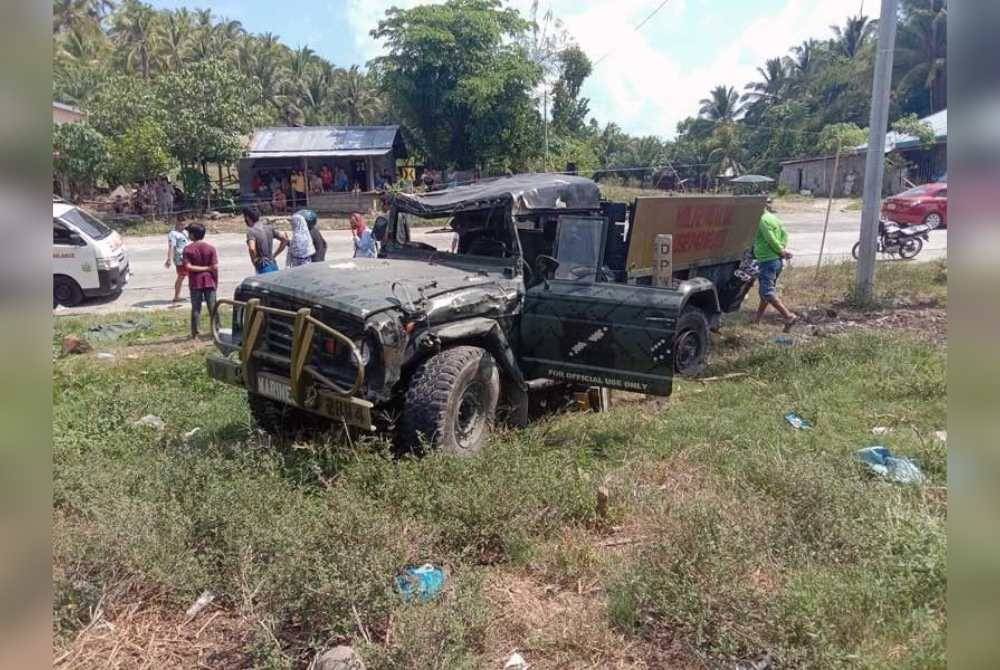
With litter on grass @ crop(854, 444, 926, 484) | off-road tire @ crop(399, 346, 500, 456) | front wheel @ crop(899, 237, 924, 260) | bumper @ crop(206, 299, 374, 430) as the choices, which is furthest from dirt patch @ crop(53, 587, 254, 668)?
front wheel @ crop(899, 237, 924, 260)

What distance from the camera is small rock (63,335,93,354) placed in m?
8.75

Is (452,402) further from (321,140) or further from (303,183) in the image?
(321,140)

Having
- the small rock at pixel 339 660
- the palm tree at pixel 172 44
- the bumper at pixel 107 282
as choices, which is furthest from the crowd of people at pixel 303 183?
the small rock at pixel 339 660

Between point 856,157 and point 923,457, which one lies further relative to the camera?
point 856,157

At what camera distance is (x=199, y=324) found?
977 centimetres

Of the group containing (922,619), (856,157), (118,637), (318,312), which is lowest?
(118,637)

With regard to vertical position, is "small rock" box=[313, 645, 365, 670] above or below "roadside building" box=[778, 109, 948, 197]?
below

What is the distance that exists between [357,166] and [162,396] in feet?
80.6

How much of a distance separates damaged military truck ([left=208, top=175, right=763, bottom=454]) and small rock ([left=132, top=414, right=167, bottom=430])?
0.96m

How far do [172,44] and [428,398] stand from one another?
43102 mm

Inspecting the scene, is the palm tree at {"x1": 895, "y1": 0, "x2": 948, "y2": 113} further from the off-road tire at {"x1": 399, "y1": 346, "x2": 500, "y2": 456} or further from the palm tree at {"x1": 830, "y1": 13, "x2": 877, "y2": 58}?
the off-road tire at {"x1": 399, "y1": 346, "x2": 500, "y2": 456}
